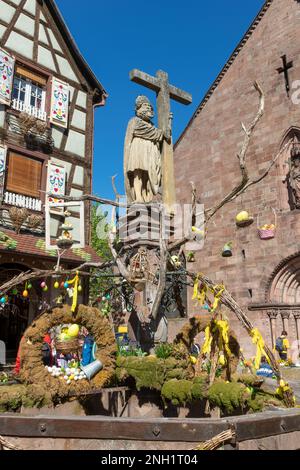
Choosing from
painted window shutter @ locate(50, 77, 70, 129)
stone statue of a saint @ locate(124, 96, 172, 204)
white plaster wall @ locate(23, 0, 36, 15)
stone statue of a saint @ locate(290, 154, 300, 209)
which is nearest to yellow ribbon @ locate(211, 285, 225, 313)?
stone statue of a saint @ locate(124, 96, 172, 204)

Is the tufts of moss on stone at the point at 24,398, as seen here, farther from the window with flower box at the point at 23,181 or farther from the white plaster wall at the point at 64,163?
the white plaster wall at the point at 64,163

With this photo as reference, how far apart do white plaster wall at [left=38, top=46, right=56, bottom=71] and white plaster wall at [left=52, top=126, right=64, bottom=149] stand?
2.16 m

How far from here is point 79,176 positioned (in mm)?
13828

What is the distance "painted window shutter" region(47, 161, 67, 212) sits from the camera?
41.7 ft

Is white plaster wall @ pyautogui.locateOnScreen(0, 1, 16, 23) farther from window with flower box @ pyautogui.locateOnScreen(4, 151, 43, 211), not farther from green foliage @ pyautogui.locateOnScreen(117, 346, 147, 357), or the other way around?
green foliage @ pyautogui.locateOnScreen(117, 346, 147, 357)

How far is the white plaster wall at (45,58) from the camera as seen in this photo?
13504 mm

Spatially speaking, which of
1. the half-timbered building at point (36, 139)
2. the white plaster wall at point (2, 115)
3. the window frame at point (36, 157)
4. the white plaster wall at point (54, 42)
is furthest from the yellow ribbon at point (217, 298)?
the white plaster wall at point (54, 42)

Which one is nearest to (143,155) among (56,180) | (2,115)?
(56,180)

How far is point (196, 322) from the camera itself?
18.8 ft

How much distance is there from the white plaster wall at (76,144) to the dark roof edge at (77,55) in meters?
2.07

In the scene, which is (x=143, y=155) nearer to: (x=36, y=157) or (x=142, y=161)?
(x=142, y=161)

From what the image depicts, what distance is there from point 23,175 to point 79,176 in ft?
6.82

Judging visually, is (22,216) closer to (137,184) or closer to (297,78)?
(137,184)

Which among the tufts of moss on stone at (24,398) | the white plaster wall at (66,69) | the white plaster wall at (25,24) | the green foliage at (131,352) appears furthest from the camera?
the white plaster wall at (66,69)
